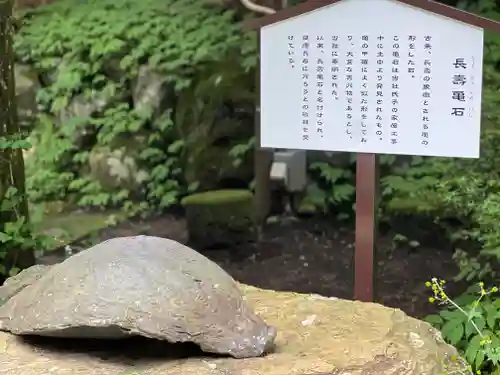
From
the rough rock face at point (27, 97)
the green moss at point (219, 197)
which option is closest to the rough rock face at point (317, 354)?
the green moss at point (219, 197)

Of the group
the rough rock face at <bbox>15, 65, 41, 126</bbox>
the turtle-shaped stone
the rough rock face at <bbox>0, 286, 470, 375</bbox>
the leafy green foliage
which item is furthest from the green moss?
the turtle-shaped stone

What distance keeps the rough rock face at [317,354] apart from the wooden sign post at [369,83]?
70cm

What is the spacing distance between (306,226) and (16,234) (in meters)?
2.36

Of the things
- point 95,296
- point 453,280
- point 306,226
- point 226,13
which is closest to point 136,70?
point 226,13

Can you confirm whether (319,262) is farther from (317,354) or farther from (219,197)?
(317,354)

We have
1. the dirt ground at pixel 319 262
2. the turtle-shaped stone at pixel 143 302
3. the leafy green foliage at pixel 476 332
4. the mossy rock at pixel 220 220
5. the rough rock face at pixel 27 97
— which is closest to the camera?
the turtle-shaped stone at pixel 143 302

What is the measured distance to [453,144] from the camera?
133 inches

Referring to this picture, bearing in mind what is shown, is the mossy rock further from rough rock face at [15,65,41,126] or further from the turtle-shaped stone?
the turtle-shaped stone

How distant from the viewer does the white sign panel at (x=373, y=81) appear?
3361 millimetres

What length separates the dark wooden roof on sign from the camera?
3.26 meters

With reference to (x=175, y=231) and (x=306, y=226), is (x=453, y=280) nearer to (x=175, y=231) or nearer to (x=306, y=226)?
(x=306, y=226)

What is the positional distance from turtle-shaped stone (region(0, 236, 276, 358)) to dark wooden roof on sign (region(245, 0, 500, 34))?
55.5 inches

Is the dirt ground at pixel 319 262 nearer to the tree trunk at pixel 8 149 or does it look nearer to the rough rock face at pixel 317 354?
the tree trunk at pixel 8 149

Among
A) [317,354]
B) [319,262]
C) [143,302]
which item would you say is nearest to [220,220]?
[319,262]
